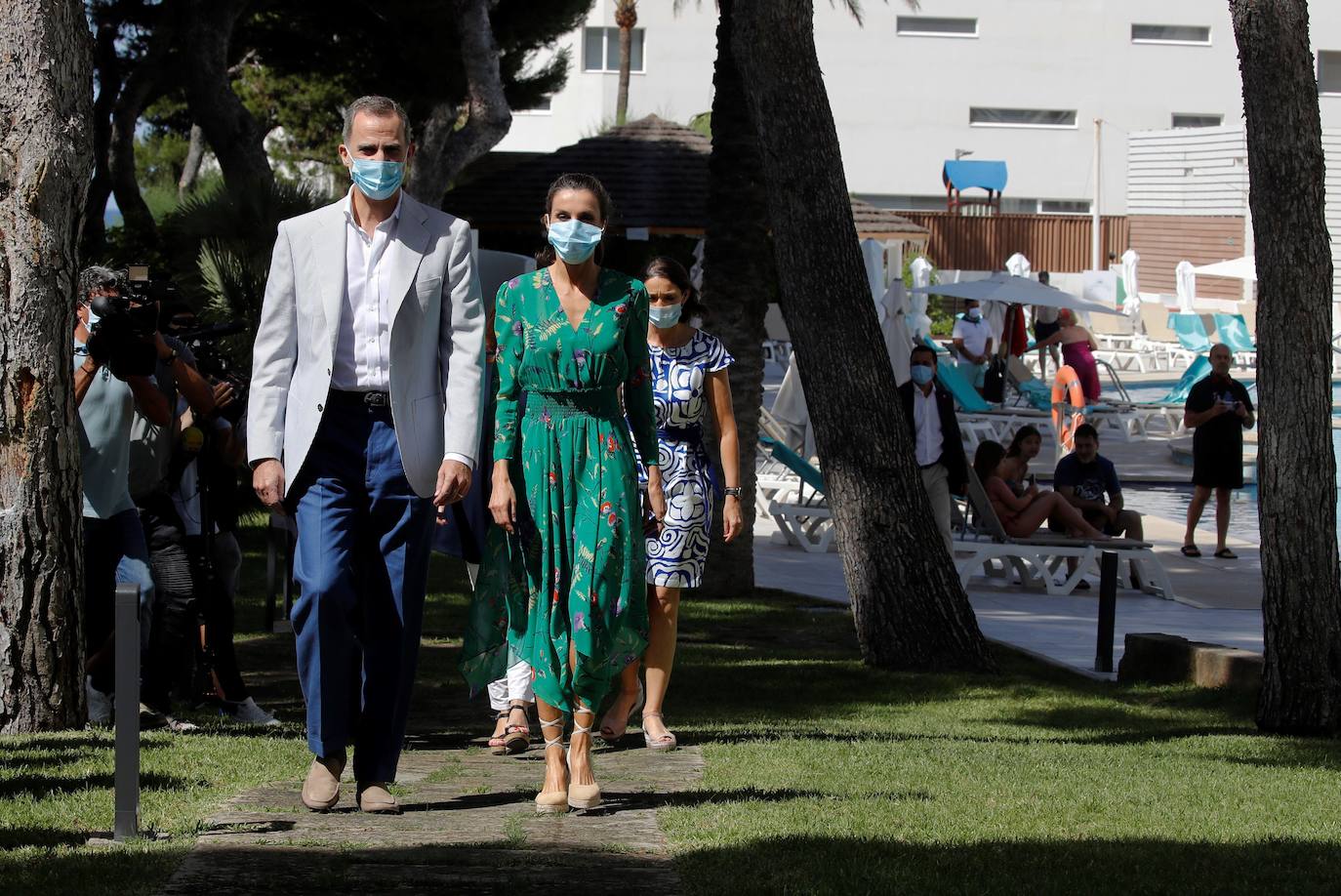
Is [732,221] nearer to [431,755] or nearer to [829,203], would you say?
[829,203]

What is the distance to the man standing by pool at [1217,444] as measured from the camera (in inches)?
610

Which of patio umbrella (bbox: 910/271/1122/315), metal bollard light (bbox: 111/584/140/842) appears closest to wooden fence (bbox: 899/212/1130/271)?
patio umbrella (bbox: 910/271/1122/315)

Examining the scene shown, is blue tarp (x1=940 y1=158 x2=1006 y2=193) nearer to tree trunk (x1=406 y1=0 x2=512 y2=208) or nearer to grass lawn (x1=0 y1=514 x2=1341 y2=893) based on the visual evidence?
tree trunk (x1=406 y1=0 x2=512 y2=208)

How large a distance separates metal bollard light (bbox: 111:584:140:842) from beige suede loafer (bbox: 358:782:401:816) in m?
0.64

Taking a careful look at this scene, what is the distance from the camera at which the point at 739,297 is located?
12.4 metres

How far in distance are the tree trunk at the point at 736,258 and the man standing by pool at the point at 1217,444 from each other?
15.7ft

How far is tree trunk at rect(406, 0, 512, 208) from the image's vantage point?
19250 mm

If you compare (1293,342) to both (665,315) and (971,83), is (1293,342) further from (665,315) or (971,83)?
(971,83)

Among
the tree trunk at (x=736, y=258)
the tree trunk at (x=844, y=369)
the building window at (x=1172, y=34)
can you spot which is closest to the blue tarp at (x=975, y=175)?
the building window at (x=1172, y=34)

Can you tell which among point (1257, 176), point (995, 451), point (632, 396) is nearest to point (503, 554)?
point (632, 396)

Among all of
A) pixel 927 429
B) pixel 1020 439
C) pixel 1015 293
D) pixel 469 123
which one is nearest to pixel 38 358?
pixel 927 429

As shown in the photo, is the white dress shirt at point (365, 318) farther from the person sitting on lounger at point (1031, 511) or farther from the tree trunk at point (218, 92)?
the tree trunk at point (218, 92)

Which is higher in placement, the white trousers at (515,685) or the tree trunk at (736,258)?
the tree trunk at (736,258)

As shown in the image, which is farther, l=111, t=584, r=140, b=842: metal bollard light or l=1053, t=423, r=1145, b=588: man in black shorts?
l=1053, t=423, r=1145, b=588: man in black shorts
